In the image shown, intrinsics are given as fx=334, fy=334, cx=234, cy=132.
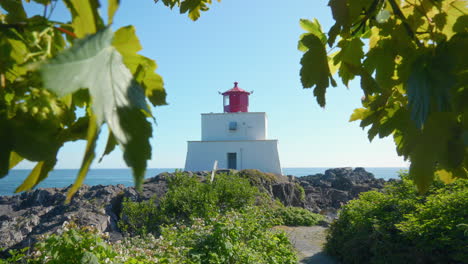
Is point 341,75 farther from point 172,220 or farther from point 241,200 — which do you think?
point 241,200

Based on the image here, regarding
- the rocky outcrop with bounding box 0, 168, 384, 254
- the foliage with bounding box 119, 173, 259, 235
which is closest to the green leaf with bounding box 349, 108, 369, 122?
the rocky outcrop with bounding box 0, 168, 384, 254

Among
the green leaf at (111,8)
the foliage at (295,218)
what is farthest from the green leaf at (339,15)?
the foliage at (295,218)

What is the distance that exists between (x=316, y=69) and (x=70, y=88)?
87 centimetres

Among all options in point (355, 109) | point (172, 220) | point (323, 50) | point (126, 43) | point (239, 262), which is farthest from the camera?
point (172, 220)

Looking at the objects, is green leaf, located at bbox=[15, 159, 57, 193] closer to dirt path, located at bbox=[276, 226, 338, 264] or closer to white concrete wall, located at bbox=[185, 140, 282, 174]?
dirt path, located at bbox=[276, 226, 338, 264]

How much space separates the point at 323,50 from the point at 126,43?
0.77m

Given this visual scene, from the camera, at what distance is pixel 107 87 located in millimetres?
348

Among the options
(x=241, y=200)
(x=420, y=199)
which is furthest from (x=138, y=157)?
(x=241, y=200)

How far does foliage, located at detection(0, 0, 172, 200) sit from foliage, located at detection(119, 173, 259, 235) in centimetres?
664

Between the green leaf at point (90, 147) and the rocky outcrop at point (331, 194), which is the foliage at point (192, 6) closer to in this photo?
the green leaf at point (90, 147)

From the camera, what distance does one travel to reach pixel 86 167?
354 millimetres

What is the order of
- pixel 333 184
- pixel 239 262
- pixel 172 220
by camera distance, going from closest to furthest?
1. pixel 239 262
2. pixel 172 220
3. pixel 333 184

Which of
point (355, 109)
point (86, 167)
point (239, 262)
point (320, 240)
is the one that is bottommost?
point (320, 240)

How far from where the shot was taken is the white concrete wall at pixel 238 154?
20.5 metres
